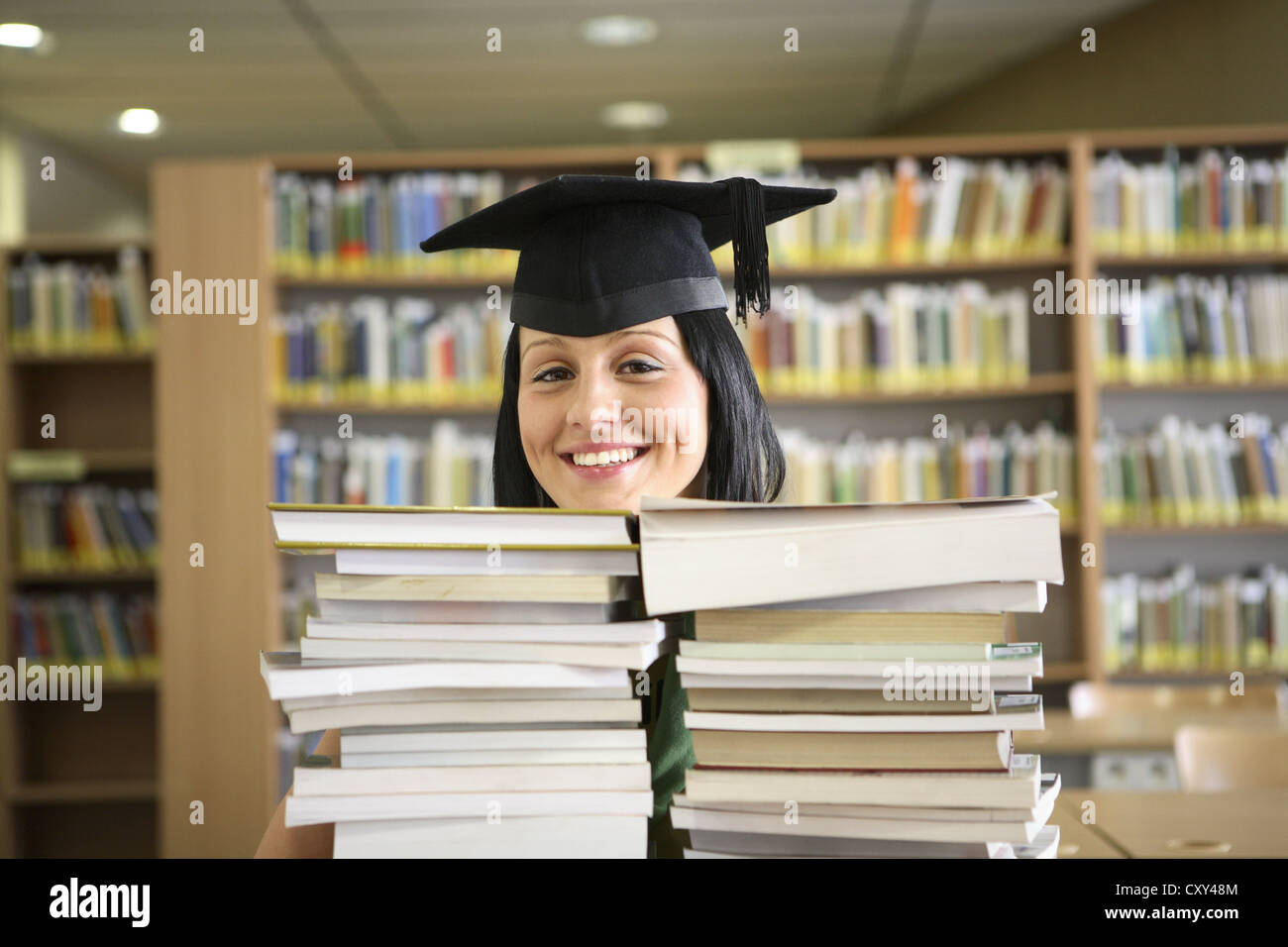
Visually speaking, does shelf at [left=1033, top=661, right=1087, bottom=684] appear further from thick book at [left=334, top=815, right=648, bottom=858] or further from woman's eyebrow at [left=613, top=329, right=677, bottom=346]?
thick book at [left=334, top=815, right=648, bottom=858]

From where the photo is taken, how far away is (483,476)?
441 centimetres

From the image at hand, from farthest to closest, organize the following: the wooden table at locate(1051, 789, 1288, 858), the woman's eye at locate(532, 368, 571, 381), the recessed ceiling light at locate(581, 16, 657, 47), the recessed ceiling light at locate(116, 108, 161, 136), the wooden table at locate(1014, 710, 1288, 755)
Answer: the recessed ceiling light at locate(116, 108, 161, 136) < the recessed ceiling light at locate(581, 16, 657, 47) < the wooden table at locate(1014, 710, 1288, 755) < the wooden table at locate(1051, 789, 1288, 858) < the woman's eye at locate(532, 368, 571, 381)

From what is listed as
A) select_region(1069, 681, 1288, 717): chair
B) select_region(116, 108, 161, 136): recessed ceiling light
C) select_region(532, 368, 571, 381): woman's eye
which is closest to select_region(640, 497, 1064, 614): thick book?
select_region(532, 368, 571, 381): woman's eye

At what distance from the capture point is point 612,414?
3.85ft

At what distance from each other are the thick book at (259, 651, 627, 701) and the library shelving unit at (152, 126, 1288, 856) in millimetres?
3669

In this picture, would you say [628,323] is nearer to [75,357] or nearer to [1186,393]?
[1186,393]

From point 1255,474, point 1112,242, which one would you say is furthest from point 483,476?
point 1255,474

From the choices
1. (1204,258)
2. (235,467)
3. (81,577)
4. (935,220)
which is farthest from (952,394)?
(81,577)

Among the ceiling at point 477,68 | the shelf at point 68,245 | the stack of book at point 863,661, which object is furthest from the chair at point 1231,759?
the shelf at point 68,245

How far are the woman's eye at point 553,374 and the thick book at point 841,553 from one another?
0.57m

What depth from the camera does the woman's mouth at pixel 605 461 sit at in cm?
122

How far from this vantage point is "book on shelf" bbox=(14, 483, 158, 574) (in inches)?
190

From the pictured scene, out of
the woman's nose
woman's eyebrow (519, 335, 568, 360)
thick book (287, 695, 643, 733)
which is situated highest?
woman's eyebrow (519, 335, 568, 360)

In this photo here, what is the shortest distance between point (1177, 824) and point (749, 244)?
3.34ft
